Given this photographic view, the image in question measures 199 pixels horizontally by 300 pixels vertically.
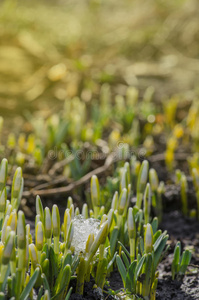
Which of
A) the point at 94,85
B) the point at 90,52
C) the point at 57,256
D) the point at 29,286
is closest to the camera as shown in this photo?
the point at 29,286

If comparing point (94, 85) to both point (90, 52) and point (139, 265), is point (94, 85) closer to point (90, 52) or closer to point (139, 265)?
point (90, 52)

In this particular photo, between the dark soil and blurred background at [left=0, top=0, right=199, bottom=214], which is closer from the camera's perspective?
the dark soil

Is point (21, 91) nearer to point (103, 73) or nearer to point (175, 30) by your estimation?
point (103, 73)

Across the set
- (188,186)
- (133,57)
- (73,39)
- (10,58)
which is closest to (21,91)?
(10,58)

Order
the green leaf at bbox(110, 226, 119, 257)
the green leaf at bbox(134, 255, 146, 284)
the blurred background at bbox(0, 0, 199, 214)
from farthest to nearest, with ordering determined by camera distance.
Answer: the blurred background at bbox(0, 0, 199, 214), the green leaf at bbox(110, 226, 119, 257), the green leaf at bbox(134, 255, 146, 284)

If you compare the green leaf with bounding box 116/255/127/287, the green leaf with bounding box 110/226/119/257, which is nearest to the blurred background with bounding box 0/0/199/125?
the green leaf with bounding box 110/226/119/257

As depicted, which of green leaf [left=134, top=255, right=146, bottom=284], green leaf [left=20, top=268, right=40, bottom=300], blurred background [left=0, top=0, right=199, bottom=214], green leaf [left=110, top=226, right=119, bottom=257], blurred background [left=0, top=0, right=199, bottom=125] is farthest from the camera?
blurred background [left=0, top=0, right=199, bottom=125]

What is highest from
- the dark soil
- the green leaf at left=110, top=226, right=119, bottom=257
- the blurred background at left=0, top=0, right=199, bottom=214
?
the blurred background at left=0, top=0, right=199, bottom=214

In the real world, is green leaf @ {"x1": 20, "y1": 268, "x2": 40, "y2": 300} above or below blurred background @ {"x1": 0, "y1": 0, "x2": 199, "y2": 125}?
below

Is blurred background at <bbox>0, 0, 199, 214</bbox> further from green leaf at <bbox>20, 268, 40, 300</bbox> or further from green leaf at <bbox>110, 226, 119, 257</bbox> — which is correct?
green leaf at <bbox>20, 268, 40, 300</bbox>

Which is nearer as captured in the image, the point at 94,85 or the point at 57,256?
the point at 57,256

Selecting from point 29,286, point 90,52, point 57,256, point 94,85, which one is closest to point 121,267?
point 57,256
